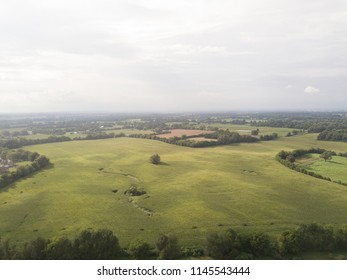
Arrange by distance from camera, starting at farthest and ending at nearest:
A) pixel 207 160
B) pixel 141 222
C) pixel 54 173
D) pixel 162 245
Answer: pixel 207 160, pixel 54 173, pixel 141 222, pixel 162 245

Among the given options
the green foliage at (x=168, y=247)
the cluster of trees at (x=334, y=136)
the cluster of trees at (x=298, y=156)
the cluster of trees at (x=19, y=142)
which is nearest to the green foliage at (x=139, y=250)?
the green foliage at (x=168, y=247)

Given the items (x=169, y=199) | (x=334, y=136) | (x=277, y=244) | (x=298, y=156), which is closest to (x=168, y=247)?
(x=277, y=244)

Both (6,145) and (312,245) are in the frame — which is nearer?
(312,245)

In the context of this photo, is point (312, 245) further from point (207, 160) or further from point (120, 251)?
point (207, 160)

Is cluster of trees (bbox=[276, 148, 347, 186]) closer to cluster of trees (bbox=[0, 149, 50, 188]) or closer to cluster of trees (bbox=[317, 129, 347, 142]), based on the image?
cluster of trees (bbox=[317, 129, 347, 142])

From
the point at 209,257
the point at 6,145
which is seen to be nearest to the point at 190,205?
the point at 209,257

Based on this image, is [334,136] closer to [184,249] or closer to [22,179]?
[184,249]
